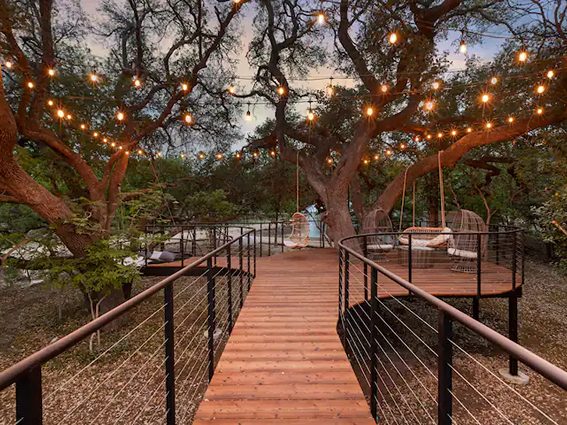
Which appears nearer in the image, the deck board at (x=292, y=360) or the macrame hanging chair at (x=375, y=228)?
the deck board at (x=292, y=360)

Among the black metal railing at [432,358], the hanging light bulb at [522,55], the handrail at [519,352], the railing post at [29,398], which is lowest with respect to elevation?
the black metal railing at [432,358]

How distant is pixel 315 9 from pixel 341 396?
939cm

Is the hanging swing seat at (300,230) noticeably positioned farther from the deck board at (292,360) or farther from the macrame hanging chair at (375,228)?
the deck board at (292,360)

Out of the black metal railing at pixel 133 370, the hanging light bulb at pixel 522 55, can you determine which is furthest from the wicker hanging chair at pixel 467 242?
the black metal railing at pixel 133 370

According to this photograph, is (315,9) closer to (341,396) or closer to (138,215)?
(138,215)

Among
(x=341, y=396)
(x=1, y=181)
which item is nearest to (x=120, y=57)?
(x=1, y=181)

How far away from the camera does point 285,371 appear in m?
2.69

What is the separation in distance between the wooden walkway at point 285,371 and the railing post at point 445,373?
93cm

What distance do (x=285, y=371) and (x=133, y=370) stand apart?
4.15 meters

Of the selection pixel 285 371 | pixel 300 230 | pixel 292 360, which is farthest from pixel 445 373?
pixel 300 230

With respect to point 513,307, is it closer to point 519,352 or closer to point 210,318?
point 210,318

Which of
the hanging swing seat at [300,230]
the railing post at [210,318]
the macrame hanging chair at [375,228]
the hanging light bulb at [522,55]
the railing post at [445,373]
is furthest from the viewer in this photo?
the hanging swing seat at [300,230]

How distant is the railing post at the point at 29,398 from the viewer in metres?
0.85

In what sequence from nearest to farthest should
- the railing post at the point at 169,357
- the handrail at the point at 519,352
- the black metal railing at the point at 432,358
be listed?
1. the handrail at the point at 519,352
2. the railing post at the point at 169,357
3. the black metal railing at the point at 432,358
